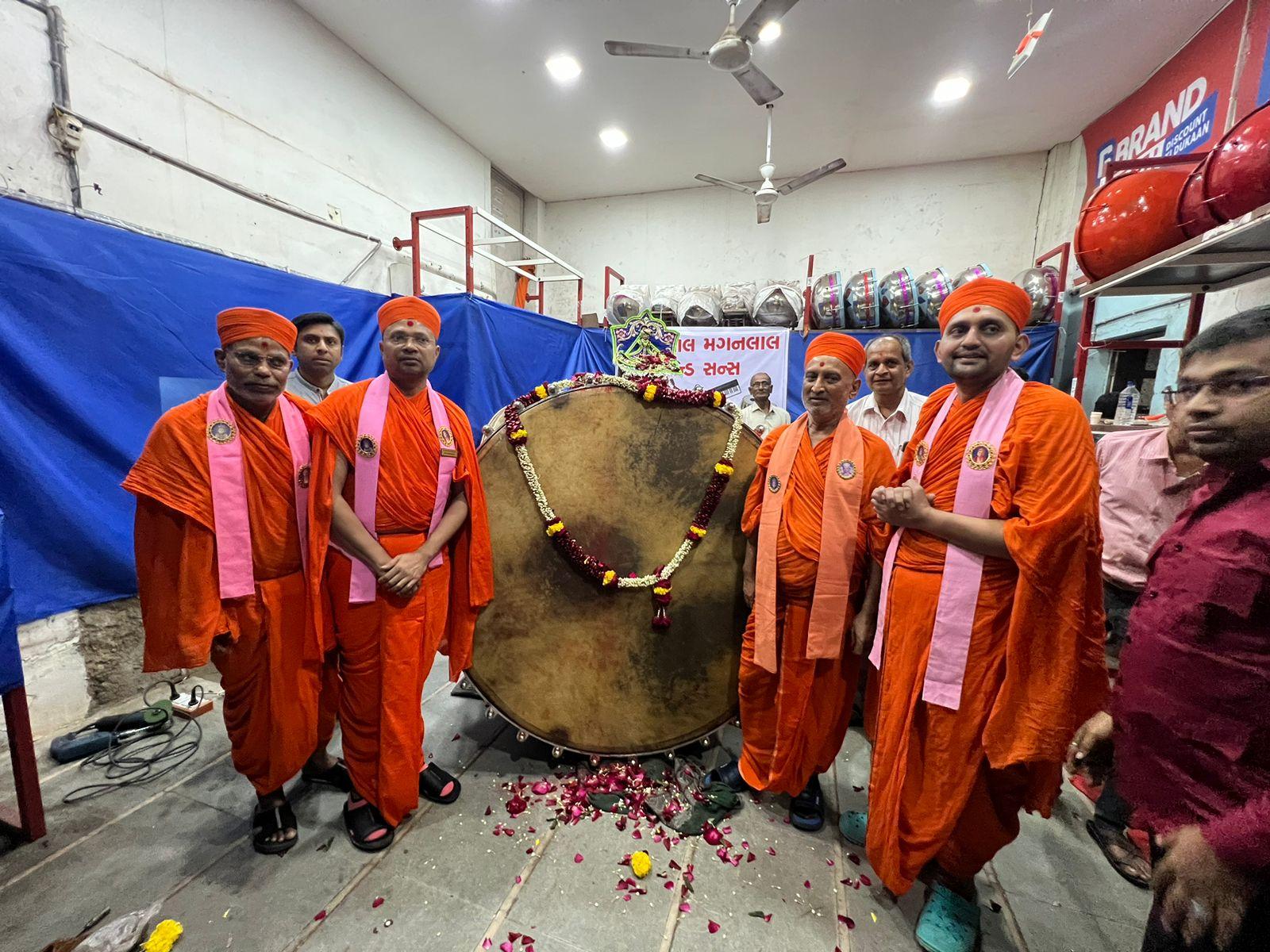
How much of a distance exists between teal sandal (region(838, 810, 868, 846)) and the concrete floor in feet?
0.20

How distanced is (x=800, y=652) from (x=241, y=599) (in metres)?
1.99

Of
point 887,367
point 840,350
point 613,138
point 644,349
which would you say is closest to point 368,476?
point 644,349

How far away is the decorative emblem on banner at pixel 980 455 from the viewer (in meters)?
1.42

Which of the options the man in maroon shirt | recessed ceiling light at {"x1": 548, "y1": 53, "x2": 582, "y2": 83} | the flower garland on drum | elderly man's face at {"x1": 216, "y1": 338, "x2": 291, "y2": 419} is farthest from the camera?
recessed ceiling light at {"x1": 548, "y1": 53, "x2": 582, "y2": 83}

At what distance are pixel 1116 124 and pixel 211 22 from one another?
342 inches

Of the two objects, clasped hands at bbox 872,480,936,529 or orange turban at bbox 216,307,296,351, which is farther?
orange turban at bbox 216,307,296,351

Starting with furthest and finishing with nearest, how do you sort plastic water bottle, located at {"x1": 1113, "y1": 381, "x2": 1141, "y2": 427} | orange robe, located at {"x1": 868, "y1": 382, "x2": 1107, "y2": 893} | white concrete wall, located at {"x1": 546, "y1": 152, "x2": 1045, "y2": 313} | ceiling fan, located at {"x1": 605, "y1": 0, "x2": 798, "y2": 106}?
white concrete wall, located at {"x1": 546, "y1": 152, "x2": 1045, "y2": 313}
ceiling fan, located at {"x1": 605, "y1": 0, "x2": 798, "y2": 106}
plastic water bottle, located at {"x1": 1113, "y1": 381, "x2": 1141, "y2": 427}
orange robe, located at {"x1": 868, "y1": 382, "x2": 1107, "y2": 893}

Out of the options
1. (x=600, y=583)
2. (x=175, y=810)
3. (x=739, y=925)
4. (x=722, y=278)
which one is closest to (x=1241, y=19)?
(x=722, y=278)

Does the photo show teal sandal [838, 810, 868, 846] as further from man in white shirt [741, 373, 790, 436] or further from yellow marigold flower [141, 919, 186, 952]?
man in white shirt [741, 373, 790, 436]

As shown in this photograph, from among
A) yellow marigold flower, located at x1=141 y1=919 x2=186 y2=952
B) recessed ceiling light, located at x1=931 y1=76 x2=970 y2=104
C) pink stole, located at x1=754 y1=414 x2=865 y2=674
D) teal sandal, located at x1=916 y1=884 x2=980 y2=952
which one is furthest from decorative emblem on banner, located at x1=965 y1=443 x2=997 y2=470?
recessed ceiling light, located at x1=931 y1=76 x2=970 y2=104

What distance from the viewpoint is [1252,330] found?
894mm

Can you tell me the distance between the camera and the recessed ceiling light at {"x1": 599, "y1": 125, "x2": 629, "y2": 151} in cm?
636

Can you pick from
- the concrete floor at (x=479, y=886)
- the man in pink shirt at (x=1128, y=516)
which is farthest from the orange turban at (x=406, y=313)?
the man in pink shirt at (x=1128, y=516)

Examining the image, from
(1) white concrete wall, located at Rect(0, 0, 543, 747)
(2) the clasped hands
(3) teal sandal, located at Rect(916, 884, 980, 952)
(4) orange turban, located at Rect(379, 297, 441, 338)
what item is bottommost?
(3) teal sandal, located at Rect(916, 884, 980, 952)
